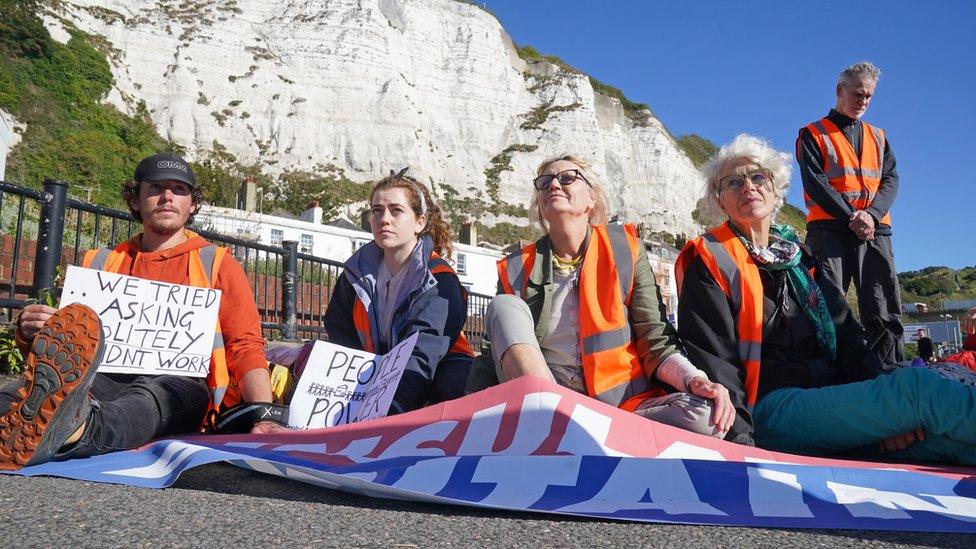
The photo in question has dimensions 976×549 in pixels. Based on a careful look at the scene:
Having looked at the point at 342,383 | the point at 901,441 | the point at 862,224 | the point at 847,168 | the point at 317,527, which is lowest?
the point at 317,527

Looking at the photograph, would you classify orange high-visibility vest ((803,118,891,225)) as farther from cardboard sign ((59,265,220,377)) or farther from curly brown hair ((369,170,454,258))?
cardboard sign ((59,265,220,377))

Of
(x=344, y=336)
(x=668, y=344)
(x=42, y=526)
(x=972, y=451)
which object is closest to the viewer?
(x=42, y=526)

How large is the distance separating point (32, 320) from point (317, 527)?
5.81 feet

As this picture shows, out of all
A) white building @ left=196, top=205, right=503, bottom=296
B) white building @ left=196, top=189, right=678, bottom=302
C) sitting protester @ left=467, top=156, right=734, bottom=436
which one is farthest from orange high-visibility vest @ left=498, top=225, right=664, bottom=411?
white building @ left=196, top=205, right=503, bottom=296

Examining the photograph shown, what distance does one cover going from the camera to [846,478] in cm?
213

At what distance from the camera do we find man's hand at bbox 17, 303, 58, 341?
109 inches

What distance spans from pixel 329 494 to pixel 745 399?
5.74 feet

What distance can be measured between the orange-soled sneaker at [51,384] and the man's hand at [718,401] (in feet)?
7.10

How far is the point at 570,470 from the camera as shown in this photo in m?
2.10

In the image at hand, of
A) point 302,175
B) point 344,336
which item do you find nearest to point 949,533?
point 344,336

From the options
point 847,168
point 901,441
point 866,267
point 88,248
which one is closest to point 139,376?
point 901,441

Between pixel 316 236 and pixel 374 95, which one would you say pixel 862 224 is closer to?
pixel 316 236

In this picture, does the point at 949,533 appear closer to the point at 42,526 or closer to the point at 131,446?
the point at 42,526

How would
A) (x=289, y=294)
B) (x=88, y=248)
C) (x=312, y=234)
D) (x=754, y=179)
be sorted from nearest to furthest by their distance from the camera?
(x=754, y=179), (x=88, y=248), (x=289, y=294), (x=312, y=234)
